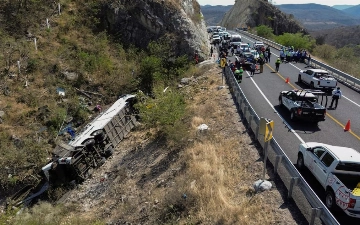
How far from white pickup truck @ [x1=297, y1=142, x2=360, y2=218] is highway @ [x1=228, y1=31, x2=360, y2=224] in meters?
0.54

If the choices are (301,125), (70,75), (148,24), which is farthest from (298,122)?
(148,24)

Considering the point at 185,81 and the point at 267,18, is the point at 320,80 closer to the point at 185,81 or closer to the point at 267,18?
the point at 185,81

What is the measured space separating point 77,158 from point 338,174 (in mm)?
12097

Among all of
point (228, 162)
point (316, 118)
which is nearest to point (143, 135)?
point (228, 162)

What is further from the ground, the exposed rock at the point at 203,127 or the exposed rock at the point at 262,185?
the exposed rock at the point at 262,185

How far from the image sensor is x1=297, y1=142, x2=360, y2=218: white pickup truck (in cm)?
893

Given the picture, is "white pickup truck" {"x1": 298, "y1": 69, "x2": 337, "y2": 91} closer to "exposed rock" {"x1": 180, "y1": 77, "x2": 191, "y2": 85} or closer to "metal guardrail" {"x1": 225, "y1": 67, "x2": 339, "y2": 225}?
"exposed rock" {"x1": 180, "y1": 77, "x2": 191, "y2": 85}

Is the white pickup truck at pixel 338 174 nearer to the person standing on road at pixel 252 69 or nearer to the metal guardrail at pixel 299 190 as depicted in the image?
the metal guardrail at pixel 299 190

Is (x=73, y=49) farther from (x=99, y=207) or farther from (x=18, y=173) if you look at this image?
(x=99, y=207)

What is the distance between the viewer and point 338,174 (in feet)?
32.5

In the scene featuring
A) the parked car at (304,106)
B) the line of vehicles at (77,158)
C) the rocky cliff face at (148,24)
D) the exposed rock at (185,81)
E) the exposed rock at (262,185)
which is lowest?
the line of vehicles at (77,158)

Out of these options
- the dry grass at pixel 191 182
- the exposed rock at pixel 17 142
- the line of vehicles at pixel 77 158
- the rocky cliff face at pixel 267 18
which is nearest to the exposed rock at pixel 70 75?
the line of vehicles at pixel 77 158

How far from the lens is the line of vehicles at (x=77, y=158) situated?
16438 millimetres

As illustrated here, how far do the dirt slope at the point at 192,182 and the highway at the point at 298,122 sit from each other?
1.59m
